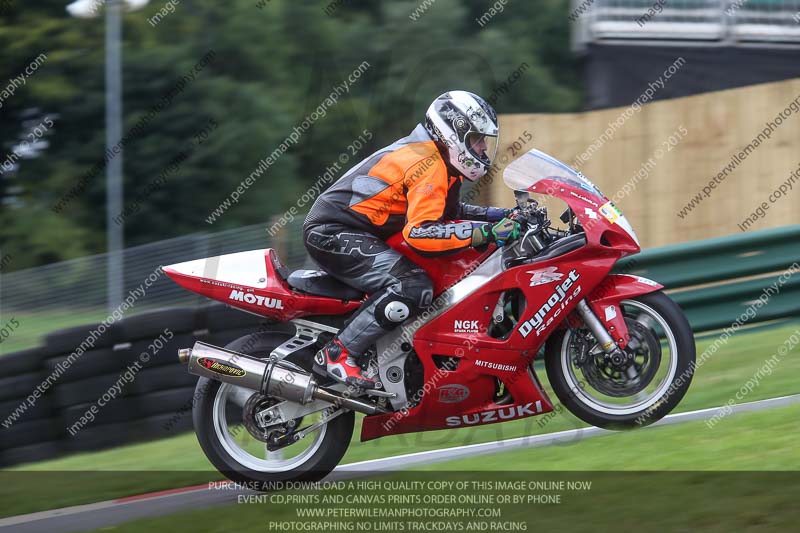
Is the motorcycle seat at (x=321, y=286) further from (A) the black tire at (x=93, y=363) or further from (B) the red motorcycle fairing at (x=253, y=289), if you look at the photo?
(A) the black tire at (x=93, y=363)

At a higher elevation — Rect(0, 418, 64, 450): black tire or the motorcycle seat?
the motorcycle seat

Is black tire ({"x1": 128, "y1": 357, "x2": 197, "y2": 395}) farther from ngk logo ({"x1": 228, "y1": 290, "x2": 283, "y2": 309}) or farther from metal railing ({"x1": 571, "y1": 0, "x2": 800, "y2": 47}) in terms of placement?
metal railing ({"x1": 571, "y1": 0, "x2": 800, "y2": 47})

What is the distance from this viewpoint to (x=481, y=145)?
242 inches

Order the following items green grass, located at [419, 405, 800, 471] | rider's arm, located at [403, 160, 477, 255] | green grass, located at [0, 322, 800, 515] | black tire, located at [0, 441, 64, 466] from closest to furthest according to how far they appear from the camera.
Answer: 1. green grass, located at [419, 405, 800, 471]
2. rider's arm, located at [403, 160, 477, 255]
3. green grass, located at [0, 322, 800, 515]
4. black tire, located at [0, 441, 64, 466]

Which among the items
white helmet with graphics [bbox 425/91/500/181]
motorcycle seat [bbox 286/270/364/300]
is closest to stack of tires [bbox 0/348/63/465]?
motorcycle seat [bbox 286/270/364/300]

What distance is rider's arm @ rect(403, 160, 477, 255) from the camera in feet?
19.6

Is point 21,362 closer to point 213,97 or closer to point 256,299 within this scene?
point 256,299

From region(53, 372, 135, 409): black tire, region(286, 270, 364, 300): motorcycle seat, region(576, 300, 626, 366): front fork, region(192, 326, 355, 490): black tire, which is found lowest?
region(53, 372, 135, 409): black tire

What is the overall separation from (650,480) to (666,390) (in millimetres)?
916

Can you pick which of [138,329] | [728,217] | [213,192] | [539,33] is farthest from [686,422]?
[539,33]

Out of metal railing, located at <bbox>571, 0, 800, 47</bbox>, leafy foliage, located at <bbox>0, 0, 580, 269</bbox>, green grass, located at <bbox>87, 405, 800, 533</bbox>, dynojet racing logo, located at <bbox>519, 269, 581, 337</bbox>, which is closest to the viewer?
green grass, located at <bbox>87, 405, 800, 533</bbox>

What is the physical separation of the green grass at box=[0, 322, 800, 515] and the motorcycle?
0.50 metres

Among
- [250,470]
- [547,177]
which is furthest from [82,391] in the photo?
[547,177]

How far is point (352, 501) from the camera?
5645 mm
